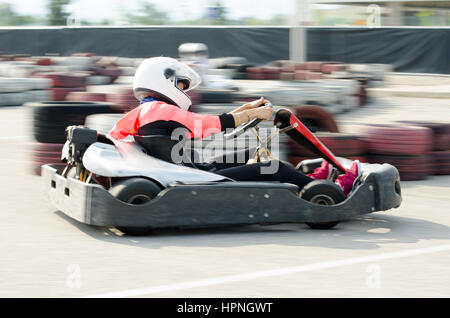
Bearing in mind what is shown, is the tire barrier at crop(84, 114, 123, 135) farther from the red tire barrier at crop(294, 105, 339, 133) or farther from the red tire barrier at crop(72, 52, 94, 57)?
the red tire barrier at crop(72, 52, 94, 57)

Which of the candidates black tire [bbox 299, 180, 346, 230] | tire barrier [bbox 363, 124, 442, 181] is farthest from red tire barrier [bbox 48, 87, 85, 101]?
black tire [bbox 299, 180, 346, 230]

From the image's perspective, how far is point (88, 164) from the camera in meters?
4.81

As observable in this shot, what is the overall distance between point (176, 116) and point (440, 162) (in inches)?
144

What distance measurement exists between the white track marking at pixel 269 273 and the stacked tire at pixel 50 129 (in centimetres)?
345

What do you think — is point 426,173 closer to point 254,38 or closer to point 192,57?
point 192,57

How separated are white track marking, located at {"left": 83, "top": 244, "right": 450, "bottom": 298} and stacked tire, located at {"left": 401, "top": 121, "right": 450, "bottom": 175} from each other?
2.91m

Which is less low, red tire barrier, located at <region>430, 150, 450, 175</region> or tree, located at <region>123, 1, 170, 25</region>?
tree, located at <region>123, 1, 170, 25</region>

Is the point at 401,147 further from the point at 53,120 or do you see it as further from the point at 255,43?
the point at 255,43

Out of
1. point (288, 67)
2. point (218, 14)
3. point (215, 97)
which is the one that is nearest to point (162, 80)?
point (215, 97)

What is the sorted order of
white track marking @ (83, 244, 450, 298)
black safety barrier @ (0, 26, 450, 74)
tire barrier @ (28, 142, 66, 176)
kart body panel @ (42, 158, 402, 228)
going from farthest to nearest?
black safety barrier @ (0, 26, 450, 74) → tire barrier @ (28, 142, 66, 176) → kart body panel @ (42, 158, 402, 228) → white track marking @ (83, 244, 450, 298)

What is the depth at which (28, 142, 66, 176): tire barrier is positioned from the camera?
6.98 m

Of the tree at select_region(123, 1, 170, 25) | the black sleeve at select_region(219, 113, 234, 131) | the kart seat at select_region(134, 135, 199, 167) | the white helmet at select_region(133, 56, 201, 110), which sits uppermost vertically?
the tree at select_region(123, 1, 170, 25)

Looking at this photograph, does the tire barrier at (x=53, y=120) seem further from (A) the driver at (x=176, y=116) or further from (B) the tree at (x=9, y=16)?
(B) the tree at (x=9, y=16)
